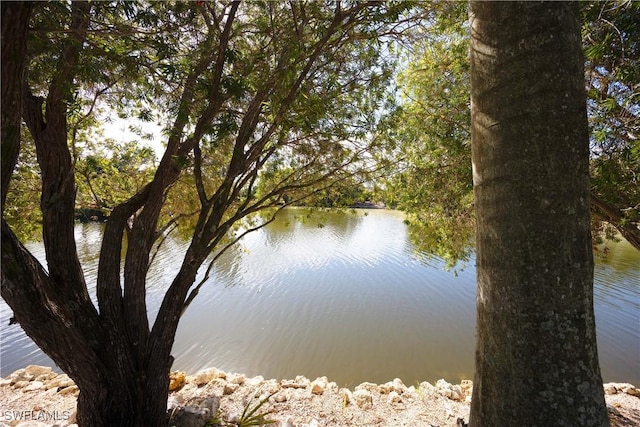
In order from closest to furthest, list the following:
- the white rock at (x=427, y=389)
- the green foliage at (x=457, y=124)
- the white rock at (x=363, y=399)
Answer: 1. the green foliage at (x=457, y=124)
2. the white rock at (x=363, y=399)
3. the white rock at (x=427, y=389)

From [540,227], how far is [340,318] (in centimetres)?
904

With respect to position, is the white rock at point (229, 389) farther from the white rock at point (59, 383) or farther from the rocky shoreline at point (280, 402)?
the white rock at point (59, 383)

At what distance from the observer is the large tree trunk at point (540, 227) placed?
91 cm

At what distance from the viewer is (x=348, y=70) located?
3.52m

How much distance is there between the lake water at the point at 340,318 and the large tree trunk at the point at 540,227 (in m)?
4.32

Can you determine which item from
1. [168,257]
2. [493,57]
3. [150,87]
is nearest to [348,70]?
[150,87]

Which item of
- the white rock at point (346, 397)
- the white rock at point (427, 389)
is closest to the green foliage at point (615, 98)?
the white rock at point (427, 389)

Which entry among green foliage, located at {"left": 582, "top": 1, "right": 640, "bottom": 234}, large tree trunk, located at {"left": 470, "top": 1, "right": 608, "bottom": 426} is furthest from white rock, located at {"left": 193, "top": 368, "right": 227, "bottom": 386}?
green foliage, located at {"left": 582, "top": 1, "right": 640, "bottom": 234}

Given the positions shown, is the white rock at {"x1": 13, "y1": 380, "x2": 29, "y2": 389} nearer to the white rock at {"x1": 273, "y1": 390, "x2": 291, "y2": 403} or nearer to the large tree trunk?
the white rock at {"x1": 273, "y1": 390, "x2": 291, "y2": 403}

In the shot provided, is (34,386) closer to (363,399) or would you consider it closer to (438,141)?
(363,399)

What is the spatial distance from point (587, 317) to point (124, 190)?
6.67m

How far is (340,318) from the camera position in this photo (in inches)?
369

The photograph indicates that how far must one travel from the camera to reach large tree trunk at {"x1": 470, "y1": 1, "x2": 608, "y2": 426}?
910mm

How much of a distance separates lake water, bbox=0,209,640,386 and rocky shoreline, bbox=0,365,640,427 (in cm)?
163
